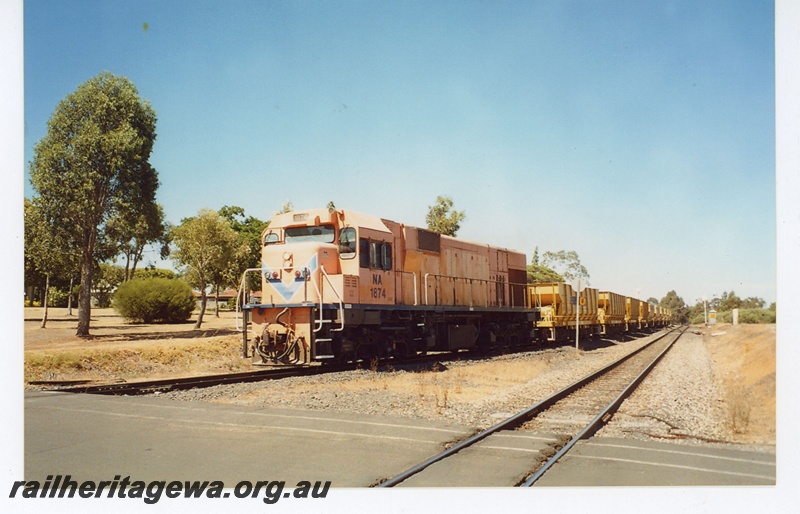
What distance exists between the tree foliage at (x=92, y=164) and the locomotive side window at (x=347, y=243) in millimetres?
8641

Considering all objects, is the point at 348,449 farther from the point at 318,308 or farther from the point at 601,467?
the point at 318,308

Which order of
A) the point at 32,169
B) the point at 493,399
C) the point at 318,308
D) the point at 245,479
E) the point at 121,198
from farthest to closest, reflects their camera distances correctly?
the point at 121,198
the point at 32,169
the point at 318,308
the point at 493,399
the point at 245,479

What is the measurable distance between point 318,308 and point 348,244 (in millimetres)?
1549

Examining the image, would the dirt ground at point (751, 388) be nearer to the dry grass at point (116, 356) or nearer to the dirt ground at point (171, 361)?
the dirt ground at point (171, 361)

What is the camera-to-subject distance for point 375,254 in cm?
1295

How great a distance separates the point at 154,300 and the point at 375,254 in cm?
1732

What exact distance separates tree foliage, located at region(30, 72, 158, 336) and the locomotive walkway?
11309 mm

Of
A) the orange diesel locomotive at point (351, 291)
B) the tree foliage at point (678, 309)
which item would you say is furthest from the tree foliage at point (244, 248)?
the tree foliage at point (678, 309)

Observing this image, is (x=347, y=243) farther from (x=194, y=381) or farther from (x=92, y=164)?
(x=92, y=164)

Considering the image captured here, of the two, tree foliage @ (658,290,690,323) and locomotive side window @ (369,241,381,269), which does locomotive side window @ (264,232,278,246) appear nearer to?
locomotive side window @ (369,241,381,269)

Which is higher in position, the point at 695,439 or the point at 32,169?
the point at 32,169
